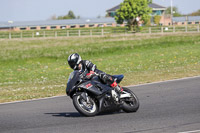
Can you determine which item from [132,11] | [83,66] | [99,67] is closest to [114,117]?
[83,66]

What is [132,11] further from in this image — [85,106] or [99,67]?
[85,106]

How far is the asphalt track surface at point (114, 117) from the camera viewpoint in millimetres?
7711

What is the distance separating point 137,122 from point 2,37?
177 ft

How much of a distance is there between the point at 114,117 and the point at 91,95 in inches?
27.8

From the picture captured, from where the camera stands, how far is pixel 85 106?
29.1ft

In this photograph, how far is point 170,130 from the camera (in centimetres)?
727

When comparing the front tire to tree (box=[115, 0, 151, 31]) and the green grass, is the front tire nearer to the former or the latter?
the green grass

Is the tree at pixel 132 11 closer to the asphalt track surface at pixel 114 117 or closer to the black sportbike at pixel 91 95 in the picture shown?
the asphalt track surface at pixel 114 117

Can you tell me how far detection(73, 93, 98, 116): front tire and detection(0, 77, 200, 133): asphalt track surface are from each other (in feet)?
0.48

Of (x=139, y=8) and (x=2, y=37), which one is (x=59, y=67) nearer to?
(x=2, y=37)

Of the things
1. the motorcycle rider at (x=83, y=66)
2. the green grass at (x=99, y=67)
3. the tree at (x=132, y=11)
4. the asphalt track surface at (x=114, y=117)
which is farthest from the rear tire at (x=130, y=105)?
the tree at (x=132, y=11)

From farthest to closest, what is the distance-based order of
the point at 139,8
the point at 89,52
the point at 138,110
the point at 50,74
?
the point at 139,8 < the point at 89,52 < the point at 50,74 < the point at 138,110

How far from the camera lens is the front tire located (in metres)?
8.72

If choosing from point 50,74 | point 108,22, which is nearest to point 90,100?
point 50,74
